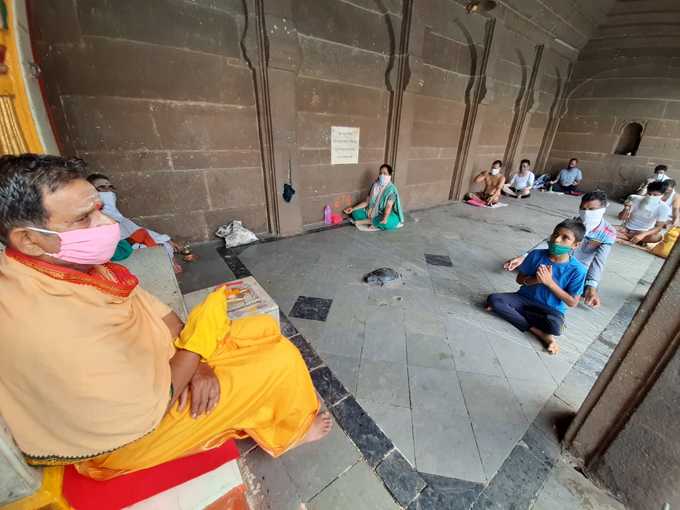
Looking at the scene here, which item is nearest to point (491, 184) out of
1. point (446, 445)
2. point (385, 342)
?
point (385, 342)

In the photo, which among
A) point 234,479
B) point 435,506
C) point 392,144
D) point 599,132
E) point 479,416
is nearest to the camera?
point 234,479

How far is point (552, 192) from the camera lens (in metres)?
9.21

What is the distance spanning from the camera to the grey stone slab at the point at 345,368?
6.84 feet

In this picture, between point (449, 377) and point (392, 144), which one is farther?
point (392, 144)

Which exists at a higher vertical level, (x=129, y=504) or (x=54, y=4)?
(x=54, y=4)

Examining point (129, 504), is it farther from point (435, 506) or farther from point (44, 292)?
point (435, 506)

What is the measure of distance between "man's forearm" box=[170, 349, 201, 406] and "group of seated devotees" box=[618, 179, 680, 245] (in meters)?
6.96

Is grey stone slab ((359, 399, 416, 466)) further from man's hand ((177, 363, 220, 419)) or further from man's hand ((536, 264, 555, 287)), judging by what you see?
man's hand ((536, 264, 555, 287))

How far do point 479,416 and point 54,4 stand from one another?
17.3ft

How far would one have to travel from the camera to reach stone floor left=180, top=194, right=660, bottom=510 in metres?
1.51

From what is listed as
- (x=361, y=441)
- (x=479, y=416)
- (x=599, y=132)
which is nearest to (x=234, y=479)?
(x=361, y=441)

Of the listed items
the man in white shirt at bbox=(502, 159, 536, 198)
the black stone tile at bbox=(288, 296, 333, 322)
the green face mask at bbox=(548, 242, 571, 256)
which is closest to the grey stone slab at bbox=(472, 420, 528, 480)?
the green face mask at bbox=(548, 242, 571, 256)

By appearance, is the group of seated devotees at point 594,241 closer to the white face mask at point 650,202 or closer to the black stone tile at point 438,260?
the black stone tile at point 438,260

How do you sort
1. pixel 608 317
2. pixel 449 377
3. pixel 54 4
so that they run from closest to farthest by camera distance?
1. pixel 449 377
2. pixel 54 4
3. pixel 608 317
